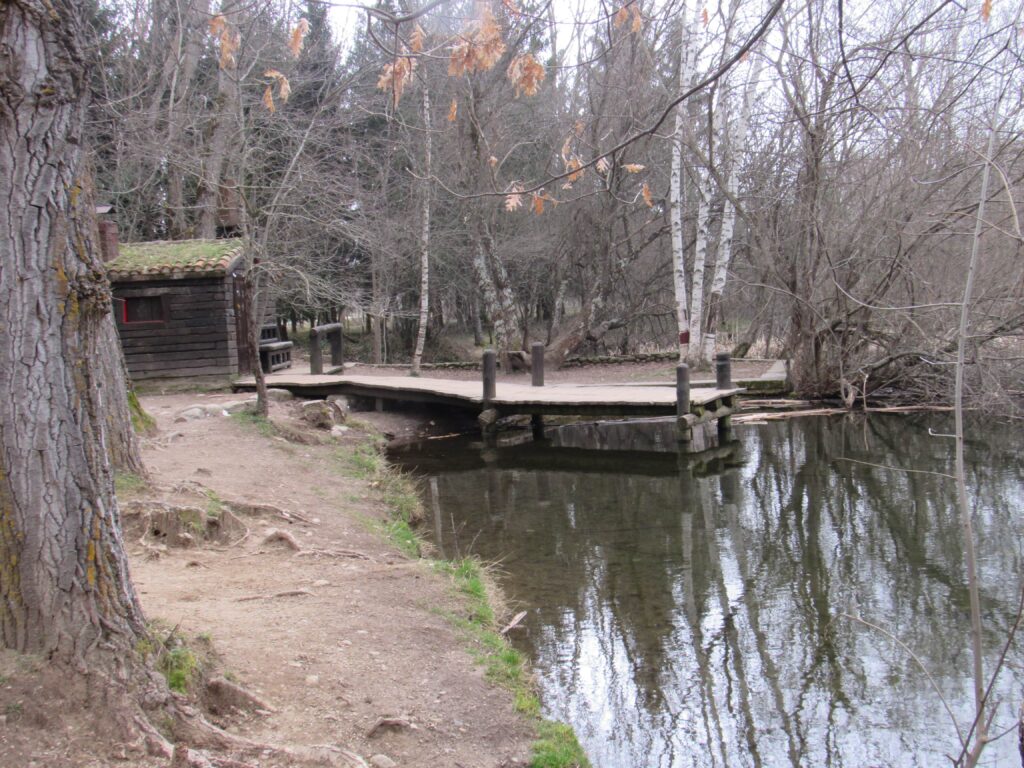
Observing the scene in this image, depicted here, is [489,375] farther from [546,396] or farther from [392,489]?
[392,489]

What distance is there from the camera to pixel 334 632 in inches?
187

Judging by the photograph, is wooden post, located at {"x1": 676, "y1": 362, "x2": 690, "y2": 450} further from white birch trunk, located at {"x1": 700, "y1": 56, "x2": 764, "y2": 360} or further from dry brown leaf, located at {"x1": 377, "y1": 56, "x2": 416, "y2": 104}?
dry brown leaf, located at {"x1": 377, "y1": 56, "x2": 416, "y2": 104}

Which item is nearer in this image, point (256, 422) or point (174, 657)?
point (174, 657)

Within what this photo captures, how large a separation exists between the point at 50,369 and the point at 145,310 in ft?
47.0

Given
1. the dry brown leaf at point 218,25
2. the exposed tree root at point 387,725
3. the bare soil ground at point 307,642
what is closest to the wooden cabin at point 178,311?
the bare soil ground at point 307,642

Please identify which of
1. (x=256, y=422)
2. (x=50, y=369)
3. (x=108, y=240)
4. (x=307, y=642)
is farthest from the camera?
(x=108, y=240)

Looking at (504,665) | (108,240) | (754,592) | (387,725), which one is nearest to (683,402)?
(754,592)

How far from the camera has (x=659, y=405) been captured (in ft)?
42.0

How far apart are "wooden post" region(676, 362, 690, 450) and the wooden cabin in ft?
26.7

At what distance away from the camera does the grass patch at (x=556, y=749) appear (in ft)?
12.6

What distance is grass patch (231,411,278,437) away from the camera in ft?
37.4

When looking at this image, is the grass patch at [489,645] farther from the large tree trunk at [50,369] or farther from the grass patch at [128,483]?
the grass patch at [128,483]

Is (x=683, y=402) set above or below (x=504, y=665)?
above

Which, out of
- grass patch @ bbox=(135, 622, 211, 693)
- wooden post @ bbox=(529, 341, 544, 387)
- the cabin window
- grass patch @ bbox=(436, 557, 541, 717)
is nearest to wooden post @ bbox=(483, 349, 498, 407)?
wooden post @ bbox=(529, 341, 544, 387)
